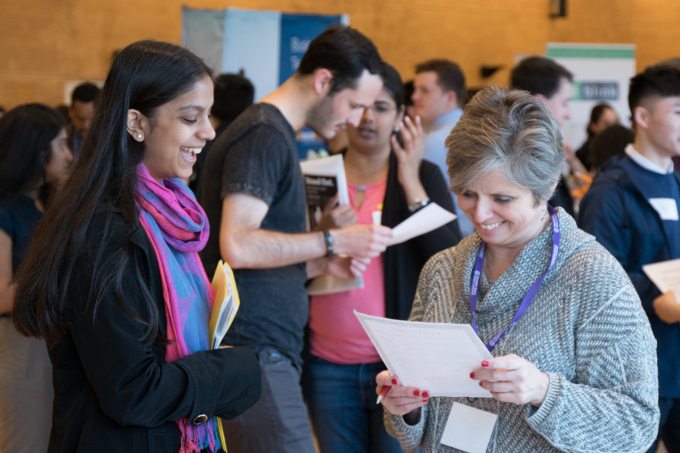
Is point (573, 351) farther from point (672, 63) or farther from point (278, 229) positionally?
point (672, 63)

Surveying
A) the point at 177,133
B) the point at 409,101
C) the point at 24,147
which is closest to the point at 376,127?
the point at 177,133

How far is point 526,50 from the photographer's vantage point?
8.09 meters

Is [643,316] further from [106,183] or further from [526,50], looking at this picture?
[526,50]

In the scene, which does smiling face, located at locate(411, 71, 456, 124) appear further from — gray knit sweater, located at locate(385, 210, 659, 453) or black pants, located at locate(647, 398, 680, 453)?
gray knit sweater, located at locate(385, 210, 659, 453)

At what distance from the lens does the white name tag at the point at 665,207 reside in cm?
231

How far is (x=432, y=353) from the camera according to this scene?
4.25ft

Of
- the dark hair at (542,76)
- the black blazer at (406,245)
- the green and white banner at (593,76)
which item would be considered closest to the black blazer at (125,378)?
the black blazer at (406,245)

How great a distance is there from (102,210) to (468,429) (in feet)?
3.11

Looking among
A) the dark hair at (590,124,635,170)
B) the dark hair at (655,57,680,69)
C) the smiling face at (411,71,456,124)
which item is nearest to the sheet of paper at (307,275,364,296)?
the dark hair at (655,57,680,69)

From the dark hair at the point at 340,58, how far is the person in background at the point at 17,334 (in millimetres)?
1003

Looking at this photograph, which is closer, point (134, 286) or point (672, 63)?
point (134, 286)

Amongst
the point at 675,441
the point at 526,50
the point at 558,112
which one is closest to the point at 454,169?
the point at 675,441

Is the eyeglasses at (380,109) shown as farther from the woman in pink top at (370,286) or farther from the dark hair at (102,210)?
the dark hair at (102,210)

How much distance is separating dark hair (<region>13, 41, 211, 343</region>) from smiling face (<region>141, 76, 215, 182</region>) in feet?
0.07
